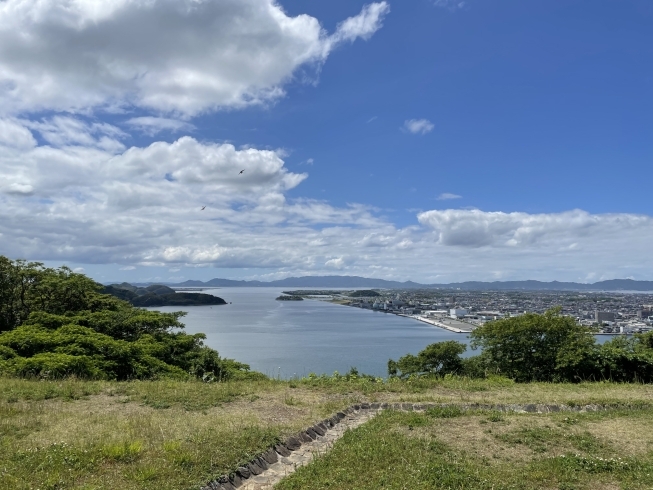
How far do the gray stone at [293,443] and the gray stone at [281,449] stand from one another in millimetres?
108

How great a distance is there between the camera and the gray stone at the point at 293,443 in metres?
7.13

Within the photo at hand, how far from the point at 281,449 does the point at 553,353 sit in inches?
639

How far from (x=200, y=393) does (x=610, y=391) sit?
37.4 ft

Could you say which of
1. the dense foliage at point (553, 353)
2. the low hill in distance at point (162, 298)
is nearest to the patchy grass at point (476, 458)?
the dense foliage at point (553, 353)

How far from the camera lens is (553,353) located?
62.1 feet

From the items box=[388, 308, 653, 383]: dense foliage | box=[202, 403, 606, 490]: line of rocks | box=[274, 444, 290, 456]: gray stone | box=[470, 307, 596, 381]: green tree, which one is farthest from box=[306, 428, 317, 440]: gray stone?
box=[470, 307, 596, 381]: green tree

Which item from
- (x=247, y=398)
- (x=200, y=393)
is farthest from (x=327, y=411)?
(x=200, y=393)

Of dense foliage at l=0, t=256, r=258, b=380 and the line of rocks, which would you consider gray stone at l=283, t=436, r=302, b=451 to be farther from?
dense foliage at l=0, t=256, r=258, b=380

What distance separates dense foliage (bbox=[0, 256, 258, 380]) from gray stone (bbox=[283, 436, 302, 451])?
974 centimetres

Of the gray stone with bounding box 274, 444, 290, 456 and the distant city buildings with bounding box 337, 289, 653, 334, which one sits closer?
the gray stone with bounding box 274, 444, 290, 456

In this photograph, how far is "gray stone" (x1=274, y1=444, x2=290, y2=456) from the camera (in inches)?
268

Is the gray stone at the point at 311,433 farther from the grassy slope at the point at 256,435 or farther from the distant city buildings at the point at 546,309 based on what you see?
the distant city buildings at the point at 546,309

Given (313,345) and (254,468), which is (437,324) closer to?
(313,345)

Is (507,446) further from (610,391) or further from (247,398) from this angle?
(610,391)
